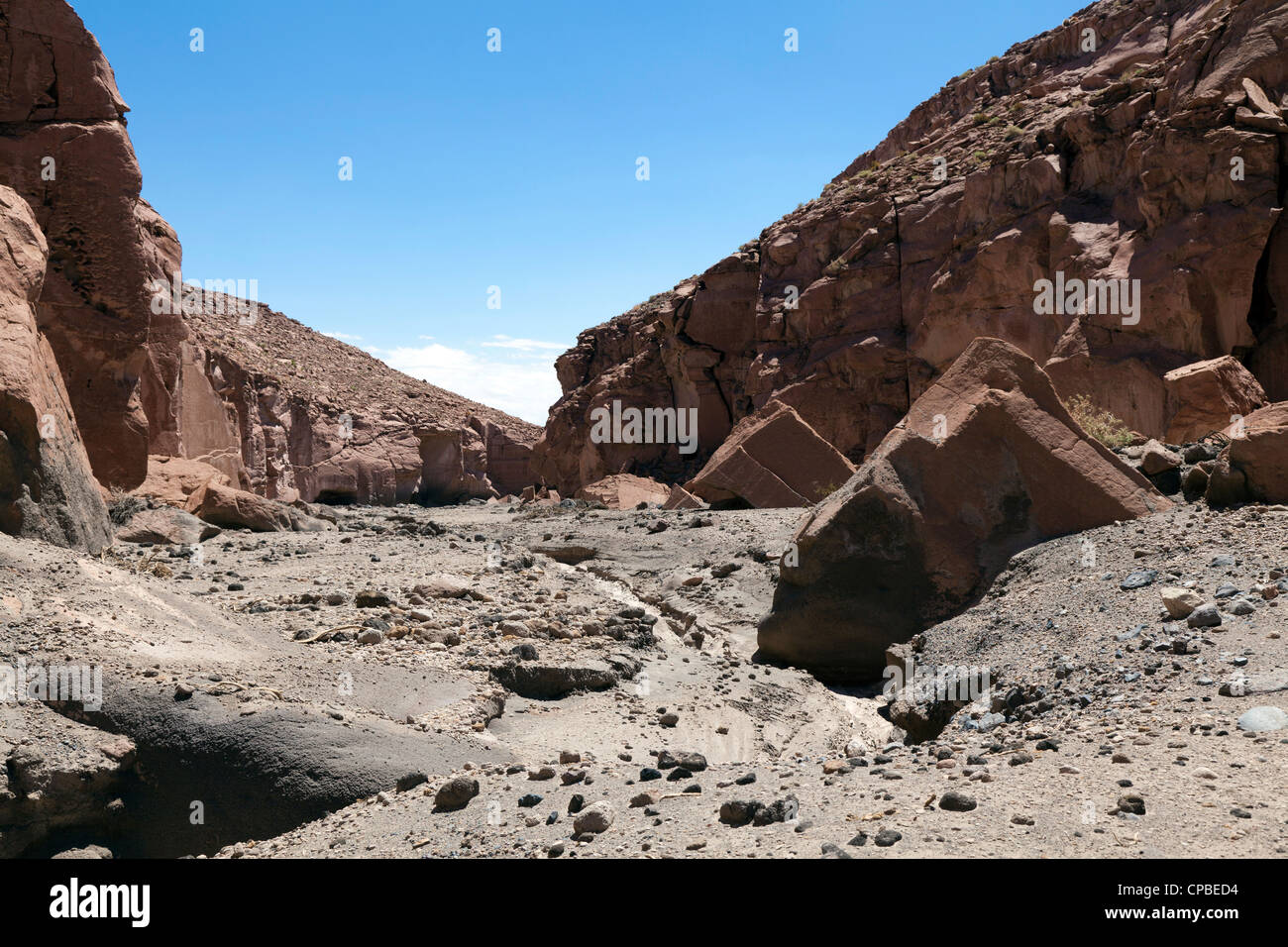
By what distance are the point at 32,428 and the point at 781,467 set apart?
10.7 meters

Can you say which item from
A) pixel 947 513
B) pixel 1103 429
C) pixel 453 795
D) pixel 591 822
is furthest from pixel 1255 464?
pixel 453 795

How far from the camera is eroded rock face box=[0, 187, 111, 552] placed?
7.47 metres

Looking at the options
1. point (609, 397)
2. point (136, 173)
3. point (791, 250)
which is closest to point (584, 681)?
point (136, 173)

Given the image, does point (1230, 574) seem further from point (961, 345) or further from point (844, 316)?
point (844, 316)

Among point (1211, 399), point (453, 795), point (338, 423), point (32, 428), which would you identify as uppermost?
point (338, 423)

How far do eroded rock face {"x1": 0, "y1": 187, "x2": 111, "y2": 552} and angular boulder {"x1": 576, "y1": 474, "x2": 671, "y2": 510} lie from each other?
13.4 meters

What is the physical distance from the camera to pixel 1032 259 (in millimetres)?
19609

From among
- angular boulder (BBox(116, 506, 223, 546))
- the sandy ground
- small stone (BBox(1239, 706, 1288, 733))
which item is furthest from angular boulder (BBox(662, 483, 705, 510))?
small stone (BBox(1239, 706, 1288, 733))

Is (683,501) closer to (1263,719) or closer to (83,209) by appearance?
(83,209)

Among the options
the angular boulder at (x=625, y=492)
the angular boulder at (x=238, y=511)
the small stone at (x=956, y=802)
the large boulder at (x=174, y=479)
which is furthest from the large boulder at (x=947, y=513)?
the angular boulder at (x=625, y=492)

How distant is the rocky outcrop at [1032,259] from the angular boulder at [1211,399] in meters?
2.76

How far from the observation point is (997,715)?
15.4 feet

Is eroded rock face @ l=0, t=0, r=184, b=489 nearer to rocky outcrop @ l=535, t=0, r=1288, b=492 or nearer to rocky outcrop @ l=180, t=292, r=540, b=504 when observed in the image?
rocky outcrop @ l=180, t=292, r=540, b=504
